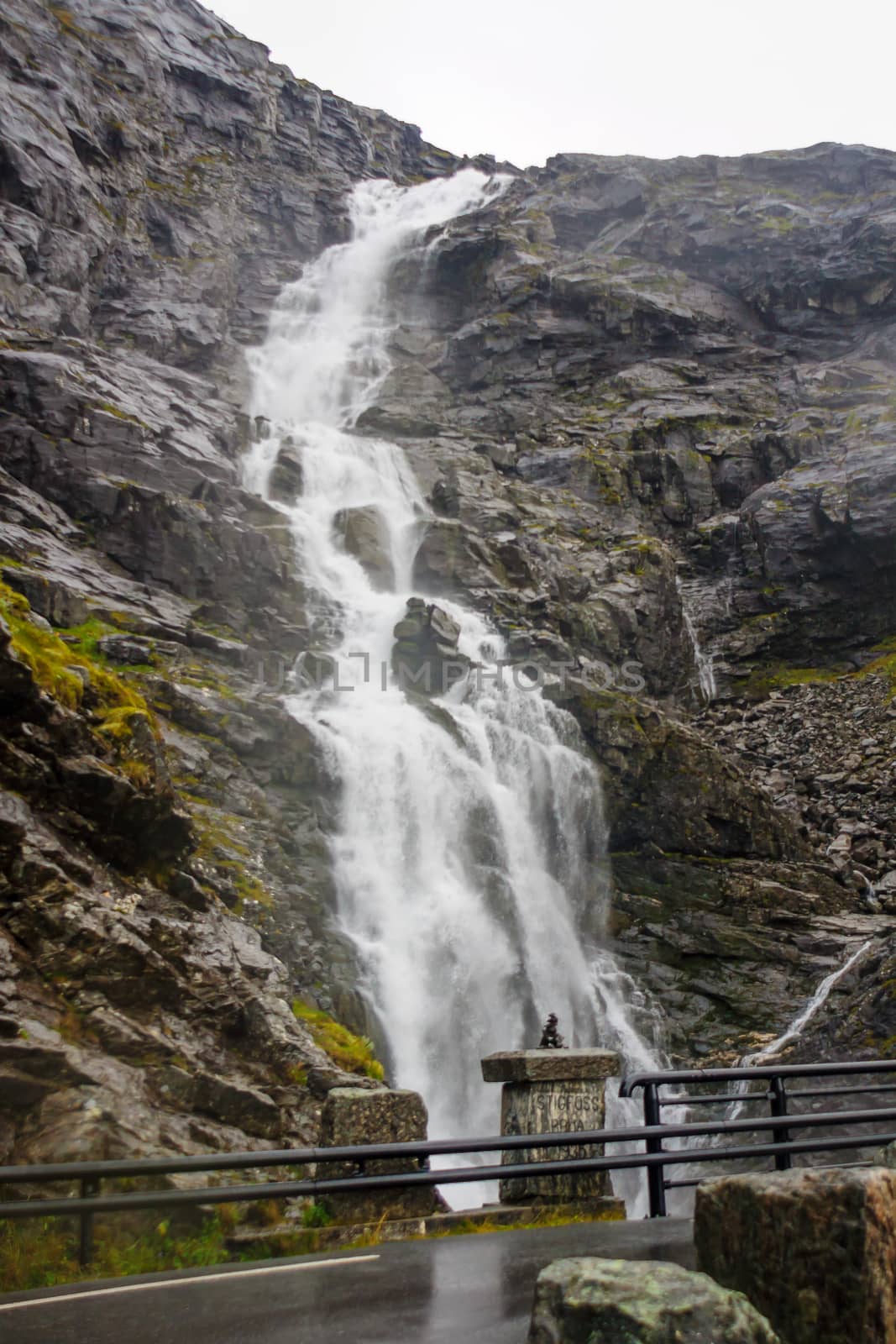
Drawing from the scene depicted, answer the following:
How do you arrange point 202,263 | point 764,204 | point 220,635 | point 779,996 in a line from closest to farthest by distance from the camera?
point 779,996 → point 220,635 → point 202,263 → point 764,204

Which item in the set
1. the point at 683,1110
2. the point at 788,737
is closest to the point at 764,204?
the point at 788,737

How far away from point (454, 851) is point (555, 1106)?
15.5m

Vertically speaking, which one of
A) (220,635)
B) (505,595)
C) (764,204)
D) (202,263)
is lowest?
(220,635)

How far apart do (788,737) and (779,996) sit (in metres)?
14.2

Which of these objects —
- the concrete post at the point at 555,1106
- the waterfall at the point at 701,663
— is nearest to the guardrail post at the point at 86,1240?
the concrete post at the point at 555,1106

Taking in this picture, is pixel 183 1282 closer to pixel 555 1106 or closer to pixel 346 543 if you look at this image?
pixel 555 1106

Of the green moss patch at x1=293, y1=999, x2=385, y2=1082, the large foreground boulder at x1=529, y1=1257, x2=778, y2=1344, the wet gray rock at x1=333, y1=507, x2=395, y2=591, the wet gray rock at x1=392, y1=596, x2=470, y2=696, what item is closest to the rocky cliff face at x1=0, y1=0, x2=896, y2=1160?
the wet gray rock at x1=333, y1=507, x2=395, y2=591

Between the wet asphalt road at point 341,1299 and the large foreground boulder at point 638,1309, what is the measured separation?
123 cm

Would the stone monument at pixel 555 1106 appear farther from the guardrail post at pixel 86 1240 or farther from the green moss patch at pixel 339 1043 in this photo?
the green moss patch at pixel 339 1043

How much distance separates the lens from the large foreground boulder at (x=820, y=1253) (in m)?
2.89

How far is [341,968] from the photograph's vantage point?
722 inches

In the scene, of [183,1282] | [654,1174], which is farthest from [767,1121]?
[183,1282]

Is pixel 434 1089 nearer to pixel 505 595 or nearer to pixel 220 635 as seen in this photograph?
pixel 220 635

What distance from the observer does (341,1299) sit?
4609 millimetres
